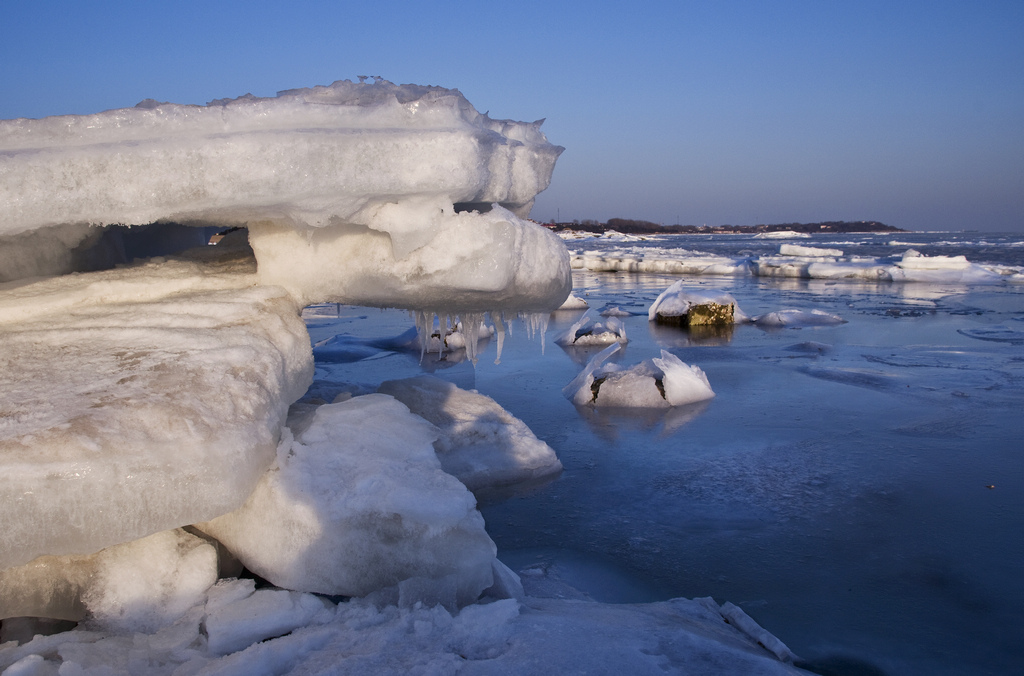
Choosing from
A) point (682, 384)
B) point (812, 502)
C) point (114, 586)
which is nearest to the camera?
point (114, 586)

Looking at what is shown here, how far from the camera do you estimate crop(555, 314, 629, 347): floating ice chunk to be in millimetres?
6453

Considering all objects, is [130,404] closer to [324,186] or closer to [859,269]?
[324,186]

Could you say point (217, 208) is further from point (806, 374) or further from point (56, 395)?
point (806, 374)

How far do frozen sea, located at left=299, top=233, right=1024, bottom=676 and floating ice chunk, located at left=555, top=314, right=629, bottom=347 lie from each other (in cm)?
93

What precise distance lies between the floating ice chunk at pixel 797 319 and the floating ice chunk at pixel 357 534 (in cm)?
671

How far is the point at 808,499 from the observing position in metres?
2.63

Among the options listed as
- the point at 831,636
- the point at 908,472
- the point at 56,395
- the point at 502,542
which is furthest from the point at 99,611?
the point at 908,472

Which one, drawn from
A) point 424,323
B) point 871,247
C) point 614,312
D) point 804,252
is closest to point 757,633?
point 424,323

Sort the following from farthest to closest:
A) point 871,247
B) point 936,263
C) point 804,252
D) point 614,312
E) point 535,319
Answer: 1. point 871,247
2. point 804,252
3. point 936,263
4. point 614,312
5. point 535,319

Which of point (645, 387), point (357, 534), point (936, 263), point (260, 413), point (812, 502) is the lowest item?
point (812, 502)

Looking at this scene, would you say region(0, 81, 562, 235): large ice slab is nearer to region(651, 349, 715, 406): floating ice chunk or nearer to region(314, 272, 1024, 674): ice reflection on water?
region(314, 272, 1024, 674): ice reflection on water

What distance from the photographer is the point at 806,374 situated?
4.93 metres

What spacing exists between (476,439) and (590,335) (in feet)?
12.4

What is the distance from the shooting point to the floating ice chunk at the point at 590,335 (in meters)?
6.45
